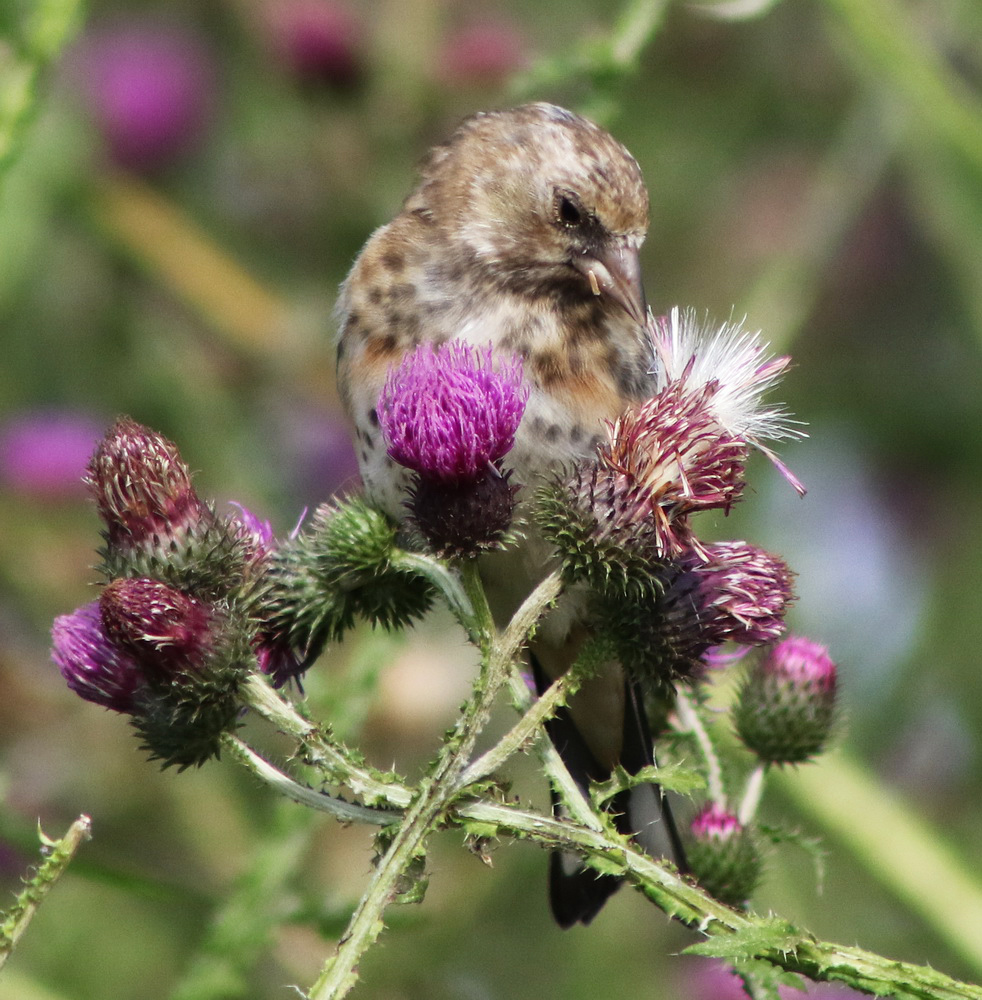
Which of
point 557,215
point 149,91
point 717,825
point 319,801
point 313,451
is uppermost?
point 149,91

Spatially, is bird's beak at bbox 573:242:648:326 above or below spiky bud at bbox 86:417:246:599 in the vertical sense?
above

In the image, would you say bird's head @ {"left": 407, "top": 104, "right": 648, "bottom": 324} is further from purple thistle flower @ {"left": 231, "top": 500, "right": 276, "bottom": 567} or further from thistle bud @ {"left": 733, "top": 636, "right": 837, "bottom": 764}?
purple thistle flower @ {"left": 231, "top": 500, "right": 276, "bottom": 567}

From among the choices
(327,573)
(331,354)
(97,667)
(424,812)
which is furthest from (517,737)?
(331,354)

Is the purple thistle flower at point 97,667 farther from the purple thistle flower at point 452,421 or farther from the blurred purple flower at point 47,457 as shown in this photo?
the blurred purple flower at point 47,457

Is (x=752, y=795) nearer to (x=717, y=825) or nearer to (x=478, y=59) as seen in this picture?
(x=717, y=825)

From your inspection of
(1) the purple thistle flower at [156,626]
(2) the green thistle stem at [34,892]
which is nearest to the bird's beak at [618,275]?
(1) the purple thistle flower at [156,626]

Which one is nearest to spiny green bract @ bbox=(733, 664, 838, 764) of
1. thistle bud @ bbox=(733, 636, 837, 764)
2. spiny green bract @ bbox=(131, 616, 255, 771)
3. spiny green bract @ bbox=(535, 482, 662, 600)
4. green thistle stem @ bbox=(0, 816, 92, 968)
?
thistle bud @ bbox=(733, 636, 837, 764)
